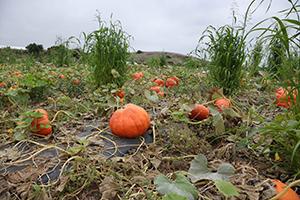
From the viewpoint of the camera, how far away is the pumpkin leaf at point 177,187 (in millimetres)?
1347

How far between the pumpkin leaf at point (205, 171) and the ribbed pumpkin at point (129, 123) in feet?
1.76

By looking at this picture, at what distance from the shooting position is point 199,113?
2.29m

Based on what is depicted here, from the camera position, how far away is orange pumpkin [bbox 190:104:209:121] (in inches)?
90.4

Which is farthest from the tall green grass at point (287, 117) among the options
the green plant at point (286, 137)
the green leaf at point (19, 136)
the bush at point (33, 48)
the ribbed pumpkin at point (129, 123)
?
the bush at point (33, 48)

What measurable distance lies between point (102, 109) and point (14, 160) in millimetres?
851

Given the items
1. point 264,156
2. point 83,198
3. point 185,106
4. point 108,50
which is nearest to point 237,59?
point 108,50

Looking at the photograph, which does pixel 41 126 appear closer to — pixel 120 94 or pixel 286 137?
pixel 120 94

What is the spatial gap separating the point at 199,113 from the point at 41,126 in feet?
3.16

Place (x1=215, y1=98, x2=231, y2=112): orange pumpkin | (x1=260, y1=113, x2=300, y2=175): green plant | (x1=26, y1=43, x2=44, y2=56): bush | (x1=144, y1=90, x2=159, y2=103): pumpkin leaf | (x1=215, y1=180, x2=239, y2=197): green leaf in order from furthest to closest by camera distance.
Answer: (x1=26, y1=43, x2=44, y2=56): bush → (x1=144, y1=90, x2=159, y2=103): pumpkin leaf → (x1=215, y1=98, x2=231, y2=112): orange pumpkin → (x1=260, y1=113, x2=300, y2=175): green plant → (x1=215, y1=180, x2=239, y2=197): green leaf

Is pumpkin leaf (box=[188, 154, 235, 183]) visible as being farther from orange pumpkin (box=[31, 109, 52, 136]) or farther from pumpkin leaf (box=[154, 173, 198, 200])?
orange pumpkin (box=[31, 109, 52, 136])

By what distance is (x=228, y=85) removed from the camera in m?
3.63

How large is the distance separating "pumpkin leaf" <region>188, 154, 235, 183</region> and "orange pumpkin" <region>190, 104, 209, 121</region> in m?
0.70

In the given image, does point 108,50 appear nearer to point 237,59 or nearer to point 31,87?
point 31,87

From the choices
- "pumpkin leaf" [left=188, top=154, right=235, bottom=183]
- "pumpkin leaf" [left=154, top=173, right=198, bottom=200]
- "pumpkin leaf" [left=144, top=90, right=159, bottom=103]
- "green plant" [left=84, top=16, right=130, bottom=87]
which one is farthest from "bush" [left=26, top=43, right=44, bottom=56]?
"pumpkin leaf" [left=154, top=173, right=198, bottom=200]
